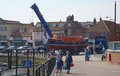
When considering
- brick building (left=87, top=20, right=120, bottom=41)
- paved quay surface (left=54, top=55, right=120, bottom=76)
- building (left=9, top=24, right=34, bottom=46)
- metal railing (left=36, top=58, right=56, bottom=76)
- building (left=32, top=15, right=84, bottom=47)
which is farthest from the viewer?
building (left=9, top=24, right=34, bottom=46)

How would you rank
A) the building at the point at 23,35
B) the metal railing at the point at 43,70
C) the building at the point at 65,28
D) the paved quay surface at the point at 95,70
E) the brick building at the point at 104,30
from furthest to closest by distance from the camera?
the building at the point at 23,35, the building at the point at 65,28, the brick building at the point at 104,30, the paved quay surface at the point at 95,70, the metal railing at the point at 43,70

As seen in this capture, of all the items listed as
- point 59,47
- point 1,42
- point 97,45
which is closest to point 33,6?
point 59,47

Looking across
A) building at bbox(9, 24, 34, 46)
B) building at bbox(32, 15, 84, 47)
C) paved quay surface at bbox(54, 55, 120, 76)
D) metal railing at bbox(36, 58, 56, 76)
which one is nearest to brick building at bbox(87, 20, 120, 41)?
building at bbox(32, 15, 84, 47)

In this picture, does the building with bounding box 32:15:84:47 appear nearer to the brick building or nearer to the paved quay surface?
the brick building

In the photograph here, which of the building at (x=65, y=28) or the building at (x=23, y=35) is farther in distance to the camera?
the building at (x=23, y=35)

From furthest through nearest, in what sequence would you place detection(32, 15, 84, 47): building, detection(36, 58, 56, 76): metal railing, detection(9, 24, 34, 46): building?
detection(9, 24, 34, 46): building < detection(32, 15, 84, 47): building < detection(36, 58, 56, 76): metal railing

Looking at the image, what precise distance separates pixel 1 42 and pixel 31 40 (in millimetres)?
9887

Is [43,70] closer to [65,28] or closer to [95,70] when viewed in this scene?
[95,70]

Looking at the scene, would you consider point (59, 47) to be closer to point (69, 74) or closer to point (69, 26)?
point (69, 74)

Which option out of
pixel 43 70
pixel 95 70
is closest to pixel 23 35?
pixel 95 70

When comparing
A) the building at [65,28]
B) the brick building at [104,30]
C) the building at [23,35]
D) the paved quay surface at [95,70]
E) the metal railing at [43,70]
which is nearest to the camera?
the metal railing at [43,70]

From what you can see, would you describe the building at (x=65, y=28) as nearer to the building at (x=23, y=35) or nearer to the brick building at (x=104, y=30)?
the building at (x=23, y=35)

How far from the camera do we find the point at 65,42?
5281 centimetres

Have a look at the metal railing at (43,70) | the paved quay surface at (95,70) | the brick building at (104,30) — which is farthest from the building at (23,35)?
the metal railing at (43,70)
